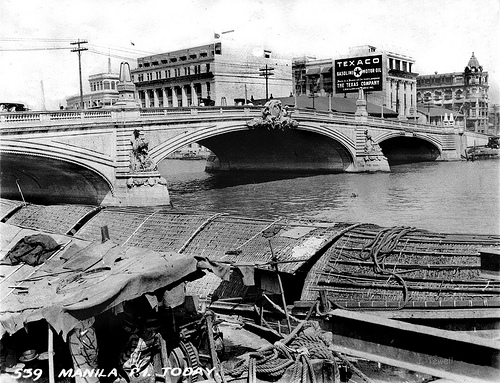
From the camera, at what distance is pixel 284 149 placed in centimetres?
4934

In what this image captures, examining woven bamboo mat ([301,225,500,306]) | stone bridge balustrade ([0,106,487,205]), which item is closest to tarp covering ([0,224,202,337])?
woven bamboo mat ([301,225,500,306])

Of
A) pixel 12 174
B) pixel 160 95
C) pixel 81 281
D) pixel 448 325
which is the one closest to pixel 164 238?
pixel 81 281

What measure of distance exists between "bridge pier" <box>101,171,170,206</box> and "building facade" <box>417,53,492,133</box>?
68.9m

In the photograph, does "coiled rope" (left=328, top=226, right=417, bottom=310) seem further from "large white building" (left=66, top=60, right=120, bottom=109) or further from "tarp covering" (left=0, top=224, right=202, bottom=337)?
"large white building" (left=66, top=60, right=120, bottom=109)

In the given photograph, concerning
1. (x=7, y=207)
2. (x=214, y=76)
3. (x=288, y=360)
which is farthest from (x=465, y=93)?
(x=288, y=360)

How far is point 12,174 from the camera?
32906mm

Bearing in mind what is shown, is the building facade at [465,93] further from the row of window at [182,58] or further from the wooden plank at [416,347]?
the wooden plank at [416,347]

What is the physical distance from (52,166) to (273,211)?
35.9 feet

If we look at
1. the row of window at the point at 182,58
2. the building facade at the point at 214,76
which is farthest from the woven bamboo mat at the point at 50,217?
the row of window at the point at 182,58

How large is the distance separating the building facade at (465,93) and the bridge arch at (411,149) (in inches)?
1296

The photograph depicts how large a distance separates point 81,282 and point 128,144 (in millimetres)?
23031

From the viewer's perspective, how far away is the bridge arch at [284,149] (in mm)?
45344

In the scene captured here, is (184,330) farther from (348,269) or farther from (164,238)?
(164,238)

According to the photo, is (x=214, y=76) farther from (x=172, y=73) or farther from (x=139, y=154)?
(x=139, y=154)
